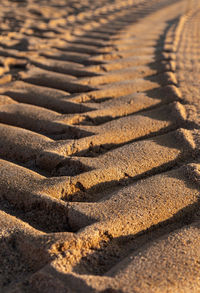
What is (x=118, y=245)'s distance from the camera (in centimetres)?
104

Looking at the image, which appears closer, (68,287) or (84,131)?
(68,287)

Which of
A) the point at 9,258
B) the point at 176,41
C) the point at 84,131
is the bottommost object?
the point at 9,258

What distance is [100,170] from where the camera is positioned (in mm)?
1316

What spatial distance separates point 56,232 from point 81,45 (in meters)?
2.29

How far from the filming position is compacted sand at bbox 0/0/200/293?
0.94 metres

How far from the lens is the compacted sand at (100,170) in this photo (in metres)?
0.94

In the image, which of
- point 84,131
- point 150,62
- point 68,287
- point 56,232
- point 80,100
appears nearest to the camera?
point 68,287

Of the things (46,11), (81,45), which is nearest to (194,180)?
(81,45)

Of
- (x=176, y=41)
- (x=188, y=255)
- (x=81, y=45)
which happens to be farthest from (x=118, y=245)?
(x=176, y=41)

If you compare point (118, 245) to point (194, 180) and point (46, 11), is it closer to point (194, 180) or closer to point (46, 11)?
point (194, 180)

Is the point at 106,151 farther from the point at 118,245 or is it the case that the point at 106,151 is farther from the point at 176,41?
the point at 176,41

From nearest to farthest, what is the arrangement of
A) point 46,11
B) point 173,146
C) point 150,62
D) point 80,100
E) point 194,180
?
point 194,180 < point 173,146 < point 80,100 < point 150,62 < point 46,11

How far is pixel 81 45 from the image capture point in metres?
3.06

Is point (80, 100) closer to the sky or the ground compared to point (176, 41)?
closer to the ground
